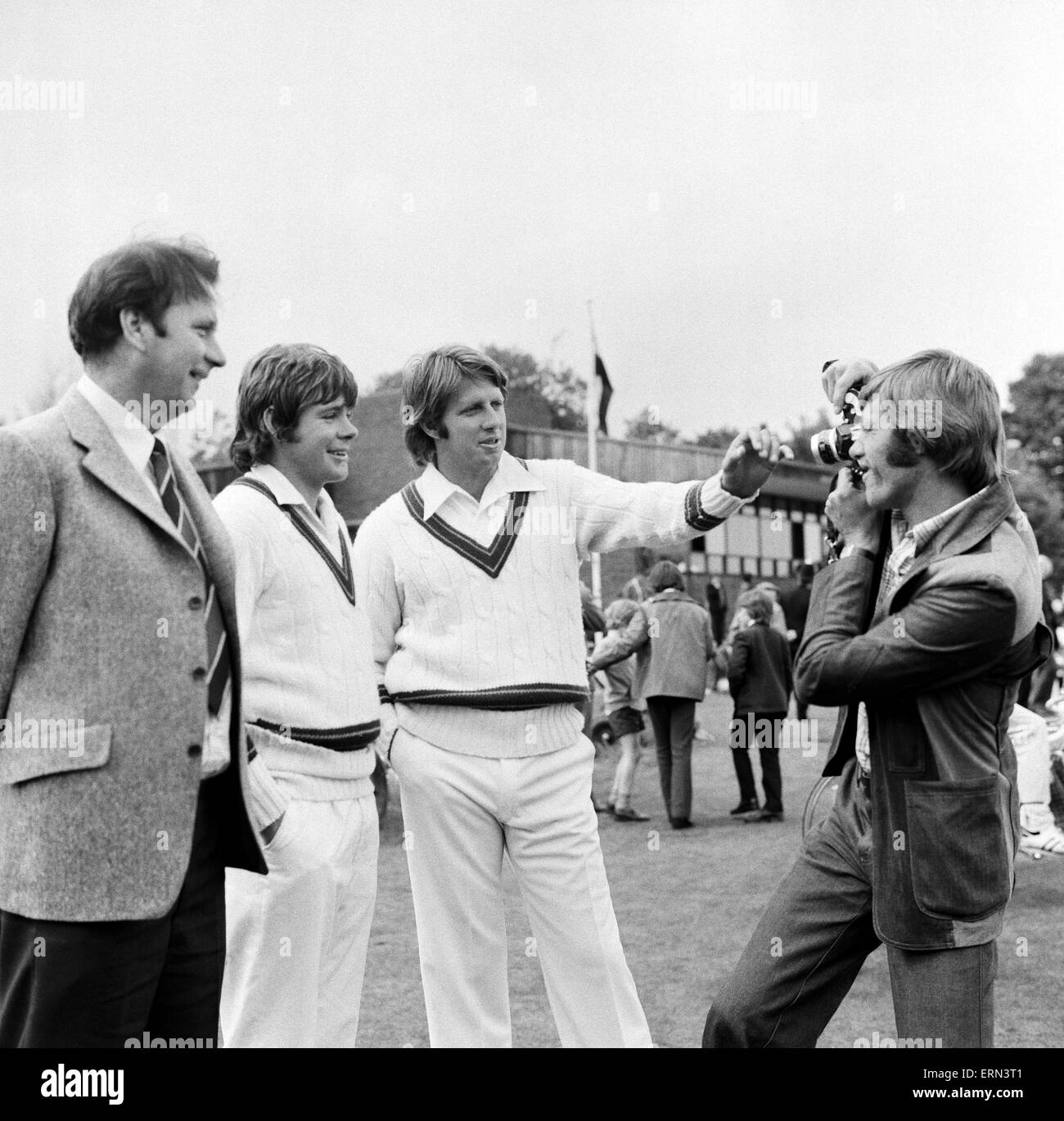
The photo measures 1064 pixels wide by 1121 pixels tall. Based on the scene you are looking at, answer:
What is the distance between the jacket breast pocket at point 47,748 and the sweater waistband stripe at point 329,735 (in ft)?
2.63

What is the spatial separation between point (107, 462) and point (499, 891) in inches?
68.2

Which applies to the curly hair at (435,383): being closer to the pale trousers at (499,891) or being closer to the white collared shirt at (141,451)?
the pale trousers at (499,891)

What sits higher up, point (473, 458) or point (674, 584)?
point (473, 458)

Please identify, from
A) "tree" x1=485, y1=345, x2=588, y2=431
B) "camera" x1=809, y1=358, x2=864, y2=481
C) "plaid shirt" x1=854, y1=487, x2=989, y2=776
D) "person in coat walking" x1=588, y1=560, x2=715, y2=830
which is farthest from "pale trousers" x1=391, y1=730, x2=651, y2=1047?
"tree" x1=485, y1=345, x2=588, y2=431

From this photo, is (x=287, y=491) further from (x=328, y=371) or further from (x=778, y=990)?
(x=778, y=990)

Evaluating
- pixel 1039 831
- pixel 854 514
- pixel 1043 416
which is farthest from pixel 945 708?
pixel 1043 416

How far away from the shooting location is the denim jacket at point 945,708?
2.61 m

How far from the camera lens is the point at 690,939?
6055mm

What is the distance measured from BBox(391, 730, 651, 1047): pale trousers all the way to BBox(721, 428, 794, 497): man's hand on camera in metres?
0.87

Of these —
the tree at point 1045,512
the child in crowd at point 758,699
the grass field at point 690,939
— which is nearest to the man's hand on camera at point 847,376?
the grass field at point 690,939

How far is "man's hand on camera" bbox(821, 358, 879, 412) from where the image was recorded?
298 cm

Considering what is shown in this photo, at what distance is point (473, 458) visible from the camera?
142 inches
